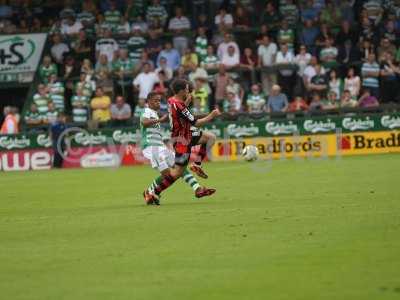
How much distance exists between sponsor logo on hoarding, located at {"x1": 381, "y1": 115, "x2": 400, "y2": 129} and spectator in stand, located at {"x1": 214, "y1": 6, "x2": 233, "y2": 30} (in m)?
6.26

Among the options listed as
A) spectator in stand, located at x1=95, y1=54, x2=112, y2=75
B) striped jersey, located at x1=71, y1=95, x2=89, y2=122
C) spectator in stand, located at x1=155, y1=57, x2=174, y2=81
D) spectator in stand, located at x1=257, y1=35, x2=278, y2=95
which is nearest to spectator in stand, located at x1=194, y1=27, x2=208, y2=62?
spectator in stand, located at x1=155, y1=57, x2=174, y2=81

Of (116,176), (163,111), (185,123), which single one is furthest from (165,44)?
(185,123)

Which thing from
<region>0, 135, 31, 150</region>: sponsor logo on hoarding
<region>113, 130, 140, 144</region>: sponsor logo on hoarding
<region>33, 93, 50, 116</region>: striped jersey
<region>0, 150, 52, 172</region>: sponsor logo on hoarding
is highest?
<region>33, 93, 50, 116</region>: striped jersey

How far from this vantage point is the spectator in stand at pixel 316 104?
98.6 ft

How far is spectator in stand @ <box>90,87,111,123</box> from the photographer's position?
31594 mm

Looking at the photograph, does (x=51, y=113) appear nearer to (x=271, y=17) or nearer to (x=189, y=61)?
(x=189, y=61)

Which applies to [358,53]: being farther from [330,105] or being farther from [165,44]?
[165,44]

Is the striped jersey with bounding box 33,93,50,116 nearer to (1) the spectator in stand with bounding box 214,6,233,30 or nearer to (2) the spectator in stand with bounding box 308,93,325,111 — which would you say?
(1) the spectator in stand with bounding box 214,6,233,30

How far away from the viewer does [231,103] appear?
101 ft

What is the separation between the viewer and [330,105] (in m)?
30.0

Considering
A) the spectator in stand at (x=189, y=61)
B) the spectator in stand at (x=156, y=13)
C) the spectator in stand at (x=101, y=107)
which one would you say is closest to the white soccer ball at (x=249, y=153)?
the spectator in stand at (x=189, y=61)

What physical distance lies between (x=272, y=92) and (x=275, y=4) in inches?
167

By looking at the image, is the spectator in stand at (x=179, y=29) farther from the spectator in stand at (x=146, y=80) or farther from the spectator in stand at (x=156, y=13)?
the spectator in stand at (x=146, y=80)

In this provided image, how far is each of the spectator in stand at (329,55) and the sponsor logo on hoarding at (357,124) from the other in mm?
2134
